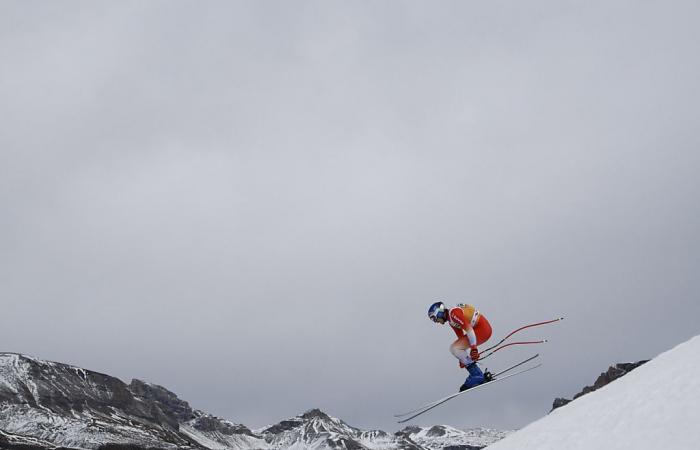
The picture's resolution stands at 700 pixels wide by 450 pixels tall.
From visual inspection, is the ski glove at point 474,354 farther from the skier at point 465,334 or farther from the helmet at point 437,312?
the helmet at point 437,312

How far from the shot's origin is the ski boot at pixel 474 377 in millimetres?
30641

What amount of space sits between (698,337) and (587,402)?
5.26m

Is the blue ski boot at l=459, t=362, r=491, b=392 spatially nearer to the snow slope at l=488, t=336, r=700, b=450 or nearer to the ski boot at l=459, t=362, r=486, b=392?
the ski boot at l=459, t=362, r=486, b=392

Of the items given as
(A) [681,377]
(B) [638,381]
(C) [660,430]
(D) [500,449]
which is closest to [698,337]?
(B) [638,381]

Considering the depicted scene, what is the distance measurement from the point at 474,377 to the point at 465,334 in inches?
71.8

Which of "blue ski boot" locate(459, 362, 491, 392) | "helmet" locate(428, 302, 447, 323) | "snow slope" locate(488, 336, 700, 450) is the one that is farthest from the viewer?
"blue ski boot" locate(459, 362, 491, 392)

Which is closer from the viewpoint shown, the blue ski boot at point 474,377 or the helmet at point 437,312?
the helmet at point 437,312

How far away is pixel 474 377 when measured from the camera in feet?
101

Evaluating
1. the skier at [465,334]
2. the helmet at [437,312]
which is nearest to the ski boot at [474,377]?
the skier at [465,334]

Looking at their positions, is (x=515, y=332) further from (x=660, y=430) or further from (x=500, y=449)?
(x=660, y=430)

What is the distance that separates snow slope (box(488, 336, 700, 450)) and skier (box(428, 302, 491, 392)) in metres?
7.38

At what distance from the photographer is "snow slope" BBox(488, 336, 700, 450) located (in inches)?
622

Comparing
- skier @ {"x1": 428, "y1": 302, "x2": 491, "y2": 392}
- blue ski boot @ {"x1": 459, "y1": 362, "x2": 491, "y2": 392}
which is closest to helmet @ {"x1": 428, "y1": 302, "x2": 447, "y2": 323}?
skier @ {"x1": 428, "y1": 302, "x2": 491, "y2": 392}

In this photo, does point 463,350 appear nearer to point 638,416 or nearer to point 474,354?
point 474,354
